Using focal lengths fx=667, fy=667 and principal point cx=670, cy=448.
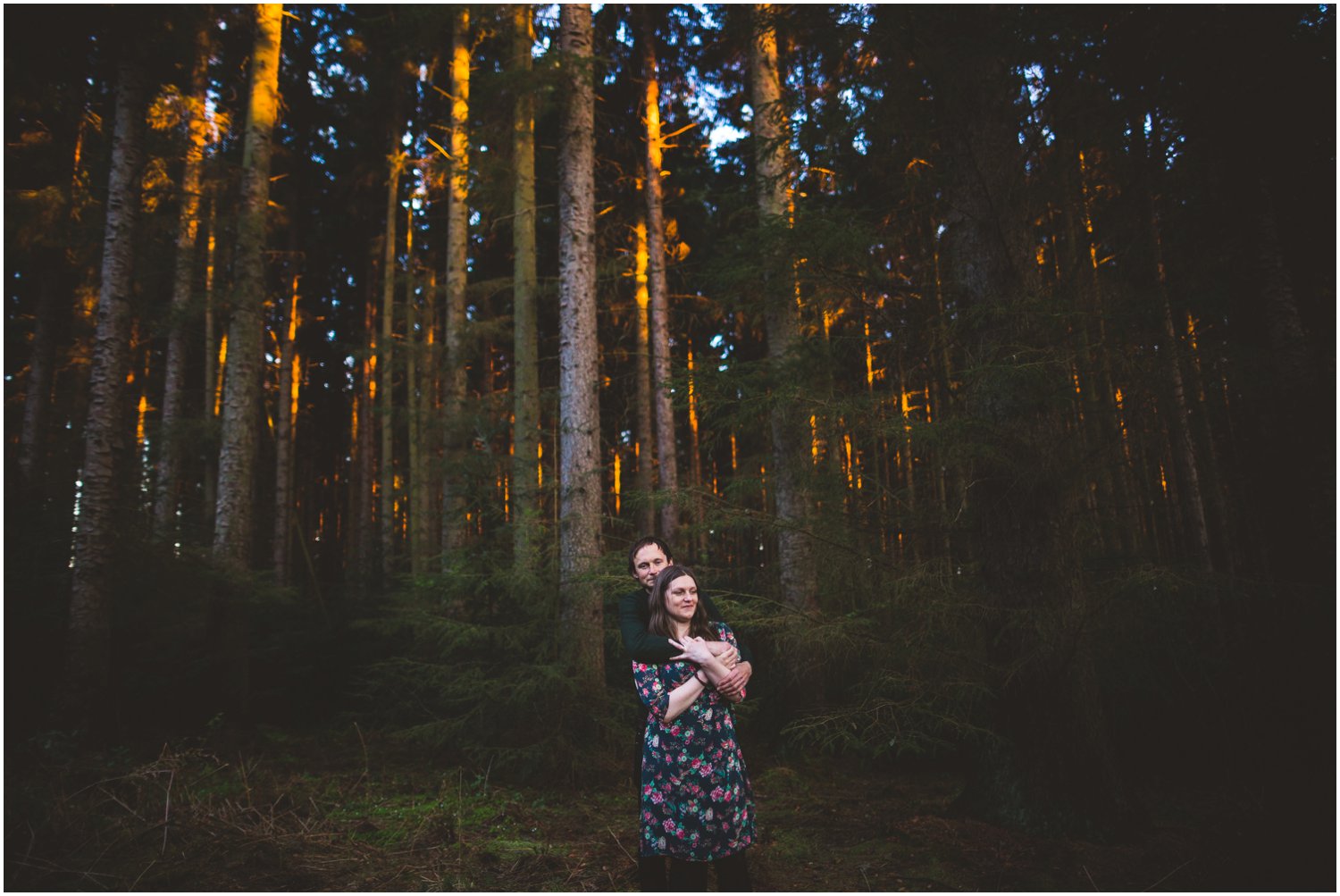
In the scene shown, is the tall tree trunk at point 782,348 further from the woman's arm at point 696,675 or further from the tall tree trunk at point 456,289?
the tall tree trunk at point 456,289

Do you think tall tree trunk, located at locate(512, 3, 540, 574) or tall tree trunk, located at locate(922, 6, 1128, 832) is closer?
tall tree trunk, located at locate(922, 6, 1128, 832)

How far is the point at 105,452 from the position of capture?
24.4 feet

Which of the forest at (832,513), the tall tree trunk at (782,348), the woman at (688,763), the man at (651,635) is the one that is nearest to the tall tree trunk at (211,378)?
the forest at (832,513)

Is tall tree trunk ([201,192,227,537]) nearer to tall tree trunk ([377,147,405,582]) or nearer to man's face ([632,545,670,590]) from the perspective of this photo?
tall tree trunk ([377,147,405,582])

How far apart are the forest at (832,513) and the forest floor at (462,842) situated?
0.14ft

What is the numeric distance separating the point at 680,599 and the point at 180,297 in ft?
50.2

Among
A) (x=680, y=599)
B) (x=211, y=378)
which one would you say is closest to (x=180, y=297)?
(x=211, y=378)

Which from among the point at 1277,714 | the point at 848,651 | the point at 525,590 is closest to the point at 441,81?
the point at 525,590

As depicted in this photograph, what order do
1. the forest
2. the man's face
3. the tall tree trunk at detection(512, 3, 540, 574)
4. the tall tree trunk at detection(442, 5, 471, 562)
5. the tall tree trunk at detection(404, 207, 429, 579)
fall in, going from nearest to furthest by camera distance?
1. the man's face
2. the forest
3. the tall tree trunk at detection(512, 3, 540, 574)
4. the tall tree trunk at detection(442, 5, 471, 562)
5. the tall tree trunk at detection(404, 207, 429, 579)

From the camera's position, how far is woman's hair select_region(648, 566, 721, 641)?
3162 millimetres

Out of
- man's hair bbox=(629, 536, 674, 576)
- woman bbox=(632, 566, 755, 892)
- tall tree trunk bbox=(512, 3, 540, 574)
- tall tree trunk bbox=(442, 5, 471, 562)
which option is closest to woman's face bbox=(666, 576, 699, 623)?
woman bbox=(632, 566, 755, 892)

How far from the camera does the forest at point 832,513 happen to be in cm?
466

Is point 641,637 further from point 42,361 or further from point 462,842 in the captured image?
point 42,361

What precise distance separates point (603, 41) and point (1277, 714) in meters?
13.1
